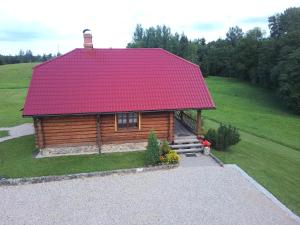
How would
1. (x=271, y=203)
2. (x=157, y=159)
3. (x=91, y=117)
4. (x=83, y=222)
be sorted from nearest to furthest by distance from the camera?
1. (x=83, y=222)
2. (x=271, y=203)
3. (x=157, y=159)
4. (x=91, y=117)

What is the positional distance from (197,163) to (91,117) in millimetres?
6476

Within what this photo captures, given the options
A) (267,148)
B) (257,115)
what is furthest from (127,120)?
(257,115)

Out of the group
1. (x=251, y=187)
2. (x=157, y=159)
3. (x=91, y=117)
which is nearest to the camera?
(x=251, y=187)

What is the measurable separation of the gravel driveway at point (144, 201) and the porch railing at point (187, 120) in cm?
585

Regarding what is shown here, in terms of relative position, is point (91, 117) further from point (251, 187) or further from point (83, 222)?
point (251, 187)

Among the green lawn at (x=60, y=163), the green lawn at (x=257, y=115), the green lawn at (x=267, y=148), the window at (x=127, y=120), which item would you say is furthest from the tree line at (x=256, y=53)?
the green lawn at (x=60, y=163)

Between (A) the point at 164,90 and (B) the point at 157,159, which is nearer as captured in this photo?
(B) the point at 157,159

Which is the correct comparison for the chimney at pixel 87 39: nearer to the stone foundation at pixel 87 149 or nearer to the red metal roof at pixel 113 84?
the red metal roof at pixel 113 84

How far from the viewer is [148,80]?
1695 centimetres

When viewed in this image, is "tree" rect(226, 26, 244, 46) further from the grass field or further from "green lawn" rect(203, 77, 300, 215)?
the grass field

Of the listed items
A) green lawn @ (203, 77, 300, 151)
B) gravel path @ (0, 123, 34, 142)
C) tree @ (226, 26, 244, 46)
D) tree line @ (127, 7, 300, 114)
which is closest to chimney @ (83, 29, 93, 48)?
gravel path @ (0, 123, 34, 142)

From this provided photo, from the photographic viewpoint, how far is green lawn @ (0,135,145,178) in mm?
13047

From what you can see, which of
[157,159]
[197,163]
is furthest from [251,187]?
[157,159]

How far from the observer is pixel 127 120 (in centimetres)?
1636
